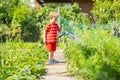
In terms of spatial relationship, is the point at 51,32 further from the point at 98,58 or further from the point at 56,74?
the point at 98,58

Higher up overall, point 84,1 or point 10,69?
point 84,1

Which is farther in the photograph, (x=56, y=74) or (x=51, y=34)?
(x=51, y=34)

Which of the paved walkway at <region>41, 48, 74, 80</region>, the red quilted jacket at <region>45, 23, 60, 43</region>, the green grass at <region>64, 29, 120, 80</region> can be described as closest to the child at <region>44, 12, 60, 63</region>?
the red quilted jacket at <region>45, 23, 60, 43</region>

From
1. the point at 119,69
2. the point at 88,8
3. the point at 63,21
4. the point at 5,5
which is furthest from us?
the point at 88,8

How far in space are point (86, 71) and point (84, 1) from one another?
72.7ft

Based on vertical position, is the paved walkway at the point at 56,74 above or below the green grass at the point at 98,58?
below

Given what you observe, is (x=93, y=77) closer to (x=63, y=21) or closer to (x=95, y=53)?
(x=95, y=53)

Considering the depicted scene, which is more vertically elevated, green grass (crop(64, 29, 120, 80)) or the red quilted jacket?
the red quilted jacket

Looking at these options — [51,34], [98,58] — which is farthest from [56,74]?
[51,34]

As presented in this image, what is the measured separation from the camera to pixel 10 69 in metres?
8.03

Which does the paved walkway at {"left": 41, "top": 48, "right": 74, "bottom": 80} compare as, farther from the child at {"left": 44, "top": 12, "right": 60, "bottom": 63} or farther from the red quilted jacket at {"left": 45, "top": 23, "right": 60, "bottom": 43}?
the red quilted jacket at {"left": 45, "top": 23, "right": 60, "bottom": 43}

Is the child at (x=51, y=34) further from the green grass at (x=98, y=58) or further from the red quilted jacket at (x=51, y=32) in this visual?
the green grass at (x=98, y=58)

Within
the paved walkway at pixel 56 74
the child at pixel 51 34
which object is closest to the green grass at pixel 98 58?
the paved walkway at pixel 56 74

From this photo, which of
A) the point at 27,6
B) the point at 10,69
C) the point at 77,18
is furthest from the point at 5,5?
the point at 10,69
